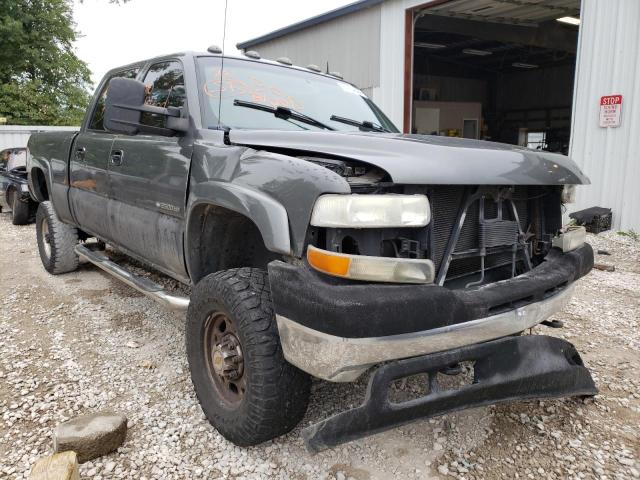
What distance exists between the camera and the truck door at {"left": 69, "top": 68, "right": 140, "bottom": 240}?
3.92 metres

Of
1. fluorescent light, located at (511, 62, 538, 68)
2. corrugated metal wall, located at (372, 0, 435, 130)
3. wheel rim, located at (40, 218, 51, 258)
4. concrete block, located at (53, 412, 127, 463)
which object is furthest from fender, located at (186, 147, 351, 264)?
fluorescent light, located at (511, 62, 538, 68)

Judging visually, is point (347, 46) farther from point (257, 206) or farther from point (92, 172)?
point (257, 206)

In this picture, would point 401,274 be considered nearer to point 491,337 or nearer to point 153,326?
point 491,337

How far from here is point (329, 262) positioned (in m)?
1.87

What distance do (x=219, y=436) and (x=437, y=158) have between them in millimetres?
1676

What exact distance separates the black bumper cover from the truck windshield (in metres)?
1.25

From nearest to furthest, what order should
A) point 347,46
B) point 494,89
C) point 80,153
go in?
1. point 80,153
2. point 347,46
3. point 494,89

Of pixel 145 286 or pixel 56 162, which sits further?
pixel 56 162

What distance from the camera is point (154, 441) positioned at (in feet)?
8.11

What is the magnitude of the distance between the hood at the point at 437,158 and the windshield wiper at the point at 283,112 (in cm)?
50

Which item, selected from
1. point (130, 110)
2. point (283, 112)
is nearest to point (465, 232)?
point (283, 112)

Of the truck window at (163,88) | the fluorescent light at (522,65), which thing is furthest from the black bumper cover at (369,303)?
the fluorescent light at (522,65)

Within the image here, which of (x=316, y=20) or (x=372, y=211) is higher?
(x=316, y=20)

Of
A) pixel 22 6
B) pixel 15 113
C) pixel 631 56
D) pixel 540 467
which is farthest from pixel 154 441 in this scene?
pixel 22 6
